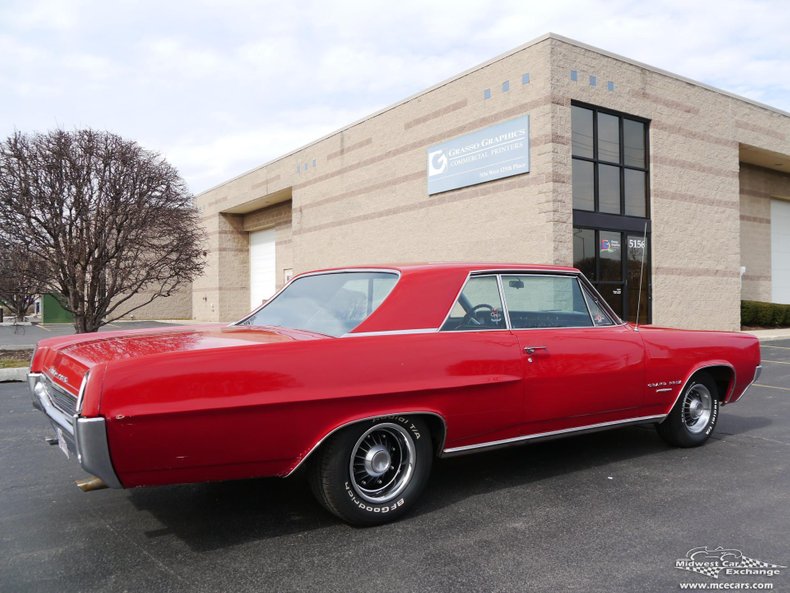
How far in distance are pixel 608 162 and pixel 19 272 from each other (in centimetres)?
1366

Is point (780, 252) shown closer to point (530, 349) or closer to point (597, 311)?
point (597, 311)

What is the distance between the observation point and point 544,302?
14.0 feet

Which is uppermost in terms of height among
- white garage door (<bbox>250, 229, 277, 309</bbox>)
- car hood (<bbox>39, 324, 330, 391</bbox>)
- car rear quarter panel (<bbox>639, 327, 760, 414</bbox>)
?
white garage door (<bbox>250, 229, 277, 309</bbox>)

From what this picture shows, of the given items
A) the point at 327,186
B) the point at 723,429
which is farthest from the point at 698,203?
the point at 723,429

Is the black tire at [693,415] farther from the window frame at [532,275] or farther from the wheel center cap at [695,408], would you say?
the window frame at [532,275]

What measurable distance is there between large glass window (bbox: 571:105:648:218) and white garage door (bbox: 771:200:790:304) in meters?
10.8

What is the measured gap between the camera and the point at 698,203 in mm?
18094

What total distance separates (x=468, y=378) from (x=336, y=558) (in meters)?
1.22

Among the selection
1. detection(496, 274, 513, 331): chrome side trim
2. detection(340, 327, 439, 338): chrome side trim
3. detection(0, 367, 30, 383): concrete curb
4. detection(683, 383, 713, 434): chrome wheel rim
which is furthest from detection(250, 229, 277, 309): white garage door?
detection(340, 327, 439, 338): chrome side trim

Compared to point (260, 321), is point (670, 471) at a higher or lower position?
lower

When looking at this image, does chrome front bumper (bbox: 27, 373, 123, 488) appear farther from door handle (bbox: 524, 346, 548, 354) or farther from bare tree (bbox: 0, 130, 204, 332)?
bare tree (bbox: 0, 130, 204, 332)

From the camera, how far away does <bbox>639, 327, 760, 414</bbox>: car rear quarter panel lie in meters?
4.61

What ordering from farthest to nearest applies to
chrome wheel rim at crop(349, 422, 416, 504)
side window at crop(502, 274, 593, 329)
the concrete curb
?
1. the concrete curb
2. side window at crop(502, 274, 593, 329)
3. chrome wheel rim at crop(349, 422, 416, 504)

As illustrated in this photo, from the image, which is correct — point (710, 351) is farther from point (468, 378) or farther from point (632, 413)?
point (468, 378)
